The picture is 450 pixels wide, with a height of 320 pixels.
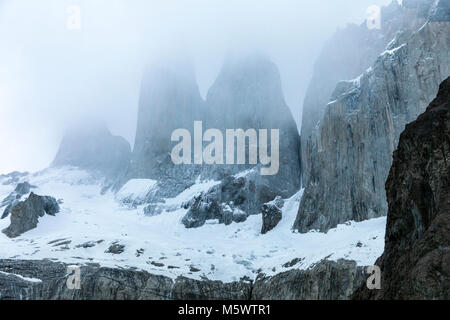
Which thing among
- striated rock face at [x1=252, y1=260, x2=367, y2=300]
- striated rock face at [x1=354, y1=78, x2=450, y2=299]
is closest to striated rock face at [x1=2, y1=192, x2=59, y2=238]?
striated rock face at [x1=252, y1=260, x2=367, y2=300]

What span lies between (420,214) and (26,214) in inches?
3742

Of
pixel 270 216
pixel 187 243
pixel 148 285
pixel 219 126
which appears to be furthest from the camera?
pixel 219 126

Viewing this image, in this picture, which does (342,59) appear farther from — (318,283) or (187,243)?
(318,283)

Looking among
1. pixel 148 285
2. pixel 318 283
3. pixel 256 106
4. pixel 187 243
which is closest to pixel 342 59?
pixel 256 106

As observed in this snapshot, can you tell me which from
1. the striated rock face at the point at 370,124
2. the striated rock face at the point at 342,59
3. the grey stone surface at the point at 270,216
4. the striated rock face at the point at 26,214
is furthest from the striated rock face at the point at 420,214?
the striated rock face at the point at 26,214

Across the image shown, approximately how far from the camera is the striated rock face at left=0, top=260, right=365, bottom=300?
195ft

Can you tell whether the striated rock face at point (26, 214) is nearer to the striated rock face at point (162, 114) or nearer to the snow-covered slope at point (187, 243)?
the snow-covered slope at point (187, 243)

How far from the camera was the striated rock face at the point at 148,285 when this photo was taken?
195 feet

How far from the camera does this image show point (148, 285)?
6594 centimetres

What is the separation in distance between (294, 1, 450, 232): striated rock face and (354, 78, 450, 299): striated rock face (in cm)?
4704

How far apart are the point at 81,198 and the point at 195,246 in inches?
3196

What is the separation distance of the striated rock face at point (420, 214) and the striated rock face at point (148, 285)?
34.1 m

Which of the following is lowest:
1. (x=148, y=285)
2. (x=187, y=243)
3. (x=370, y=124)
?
(x=148, y=285)
